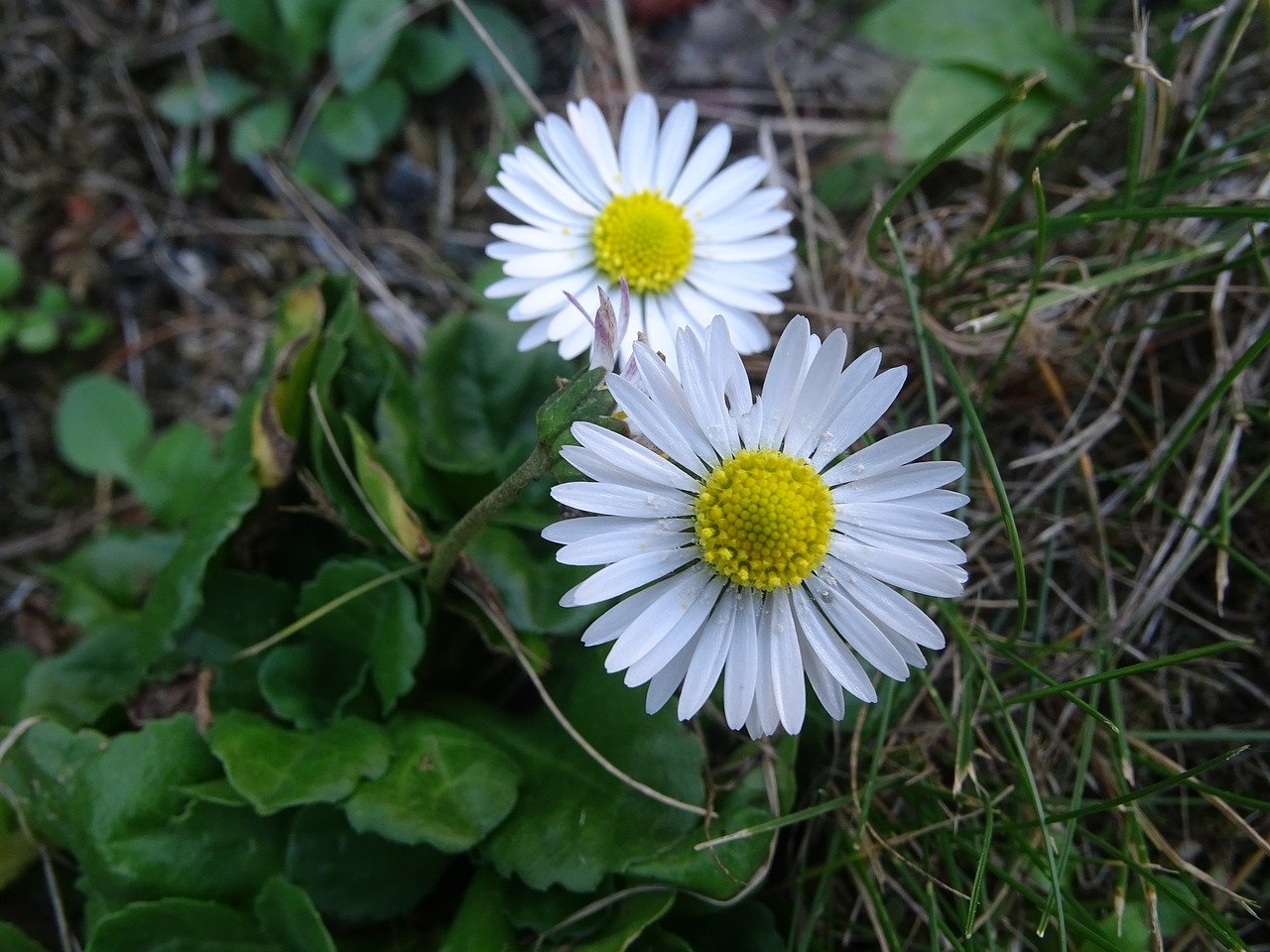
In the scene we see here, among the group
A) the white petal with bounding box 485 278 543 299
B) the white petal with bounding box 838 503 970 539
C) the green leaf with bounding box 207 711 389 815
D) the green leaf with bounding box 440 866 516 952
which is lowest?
the green leaf with bounding box 440 866 516 952

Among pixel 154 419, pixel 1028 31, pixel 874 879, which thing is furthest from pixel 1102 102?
pixel 154 419

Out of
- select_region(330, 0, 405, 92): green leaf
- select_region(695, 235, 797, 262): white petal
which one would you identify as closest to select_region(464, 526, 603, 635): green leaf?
select_region(695, 235, 797, 262): white petal

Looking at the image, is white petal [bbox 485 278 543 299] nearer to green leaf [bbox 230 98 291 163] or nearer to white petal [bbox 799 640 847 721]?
white petal [bbox 799 640 847 721]

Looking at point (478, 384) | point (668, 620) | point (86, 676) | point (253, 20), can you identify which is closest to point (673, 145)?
point (478, 384)

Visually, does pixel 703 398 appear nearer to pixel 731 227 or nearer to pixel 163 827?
pixel 731 227

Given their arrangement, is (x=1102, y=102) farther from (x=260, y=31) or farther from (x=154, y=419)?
(x=154, y=419)
